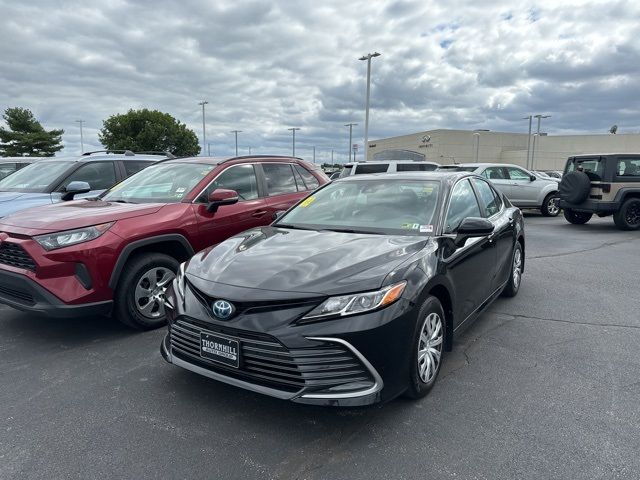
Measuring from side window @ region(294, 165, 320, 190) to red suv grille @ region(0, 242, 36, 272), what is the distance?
359 cm

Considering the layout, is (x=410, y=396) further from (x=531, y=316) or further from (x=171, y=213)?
(x=171, y=213)

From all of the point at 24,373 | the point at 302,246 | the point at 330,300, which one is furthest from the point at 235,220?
the point at 330,300

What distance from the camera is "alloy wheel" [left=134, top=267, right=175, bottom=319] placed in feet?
14.1

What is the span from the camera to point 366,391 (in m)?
2.58

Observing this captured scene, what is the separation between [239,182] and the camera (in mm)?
5531

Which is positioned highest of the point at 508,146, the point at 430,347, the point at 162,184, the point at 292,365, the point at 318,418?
the point at 508,146

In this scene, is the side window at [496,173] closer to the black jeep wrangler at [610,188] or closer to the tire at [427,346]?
the black jeep wrangler at [610,188]

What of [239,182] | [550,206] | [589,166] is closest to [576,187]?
[589,166]

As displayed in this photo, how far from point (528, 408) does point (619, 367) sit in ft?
3.88

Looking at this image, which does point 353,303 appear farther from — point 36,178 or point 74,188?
point 36,178

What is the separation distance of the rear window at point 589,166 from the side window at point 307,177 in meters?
8.74

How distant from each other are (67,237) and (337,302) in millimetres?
2619

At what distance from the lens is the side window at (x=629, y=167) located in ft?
37.7

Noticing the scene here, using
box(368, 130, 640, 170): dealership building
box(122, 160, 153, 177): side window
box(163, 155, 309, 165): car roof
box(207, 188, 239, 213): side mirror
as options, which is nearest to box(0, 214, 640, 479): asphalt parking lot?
box(207, 188, 239, 213): side mirror
